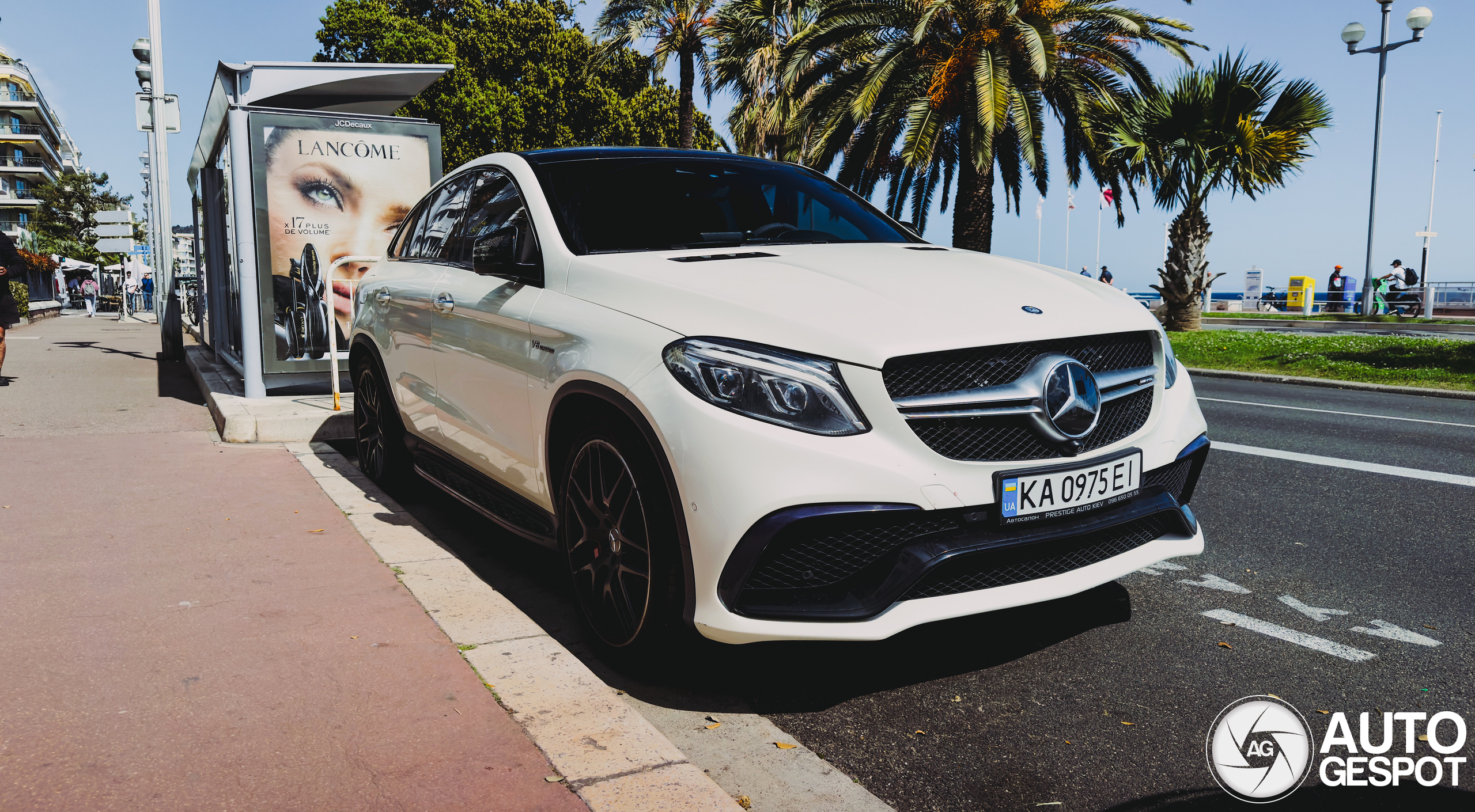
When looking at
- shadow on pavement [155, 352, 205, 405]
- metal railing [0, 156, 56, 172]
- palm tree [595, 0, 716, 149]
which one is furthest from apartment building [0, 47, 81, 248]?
shadow on pavement [155, 352, 205, 405]

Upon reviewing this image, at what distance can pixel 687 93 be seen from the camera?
86.8 feet

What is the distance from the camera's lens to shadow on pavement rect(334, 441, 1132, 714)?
10.1 feet

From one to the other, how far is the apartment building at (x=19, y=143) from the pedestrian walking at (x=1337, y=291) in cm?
9514

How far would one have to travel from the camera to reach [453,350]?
4.20 metres

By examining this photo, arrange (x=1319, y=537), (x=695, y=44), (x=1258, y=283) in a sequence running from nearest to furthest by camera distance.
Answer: (x=1319, y=537)
(x=695, y=44)
(x=1258, y=283)

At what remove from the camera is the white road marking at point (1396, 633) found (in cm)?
348

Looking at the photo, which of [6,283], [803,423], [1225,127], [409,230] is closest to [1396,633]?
[803,423]

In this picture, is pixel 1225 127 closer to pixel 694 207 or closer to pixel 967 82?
pixel 967 82

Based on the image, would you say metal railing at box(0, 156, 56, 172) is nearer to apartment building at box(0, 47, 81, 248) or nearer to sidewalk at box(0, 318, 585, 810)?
apartment building at box(0, 47, 81, 248)

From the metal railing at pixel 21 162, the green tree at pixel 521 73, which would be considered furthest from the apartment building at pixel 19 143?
the green tree at pixel 521 73

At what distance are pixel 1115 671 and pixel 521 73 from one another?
35.5 metres

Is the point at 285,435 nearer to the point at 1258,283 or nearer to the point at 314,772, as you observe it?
the point at 314,772

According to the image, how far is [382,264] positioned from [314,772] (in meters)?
3.50

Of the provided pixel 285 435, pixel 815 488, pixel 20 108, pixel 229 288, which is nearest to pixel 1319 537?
pixel 815 488
